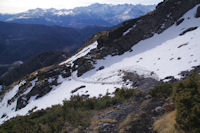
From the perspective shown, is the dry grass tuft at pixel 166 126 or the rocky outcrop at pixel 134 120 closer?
the dry grass tuft at pixel 166 126

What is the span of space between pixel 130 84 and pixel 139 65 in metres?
7.07

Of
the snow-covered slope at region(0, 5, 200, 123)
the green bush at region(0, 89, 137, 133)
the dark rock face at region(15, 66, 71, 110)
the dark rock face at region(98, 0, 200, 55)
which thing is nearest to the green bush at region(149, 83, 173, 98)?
the green bush at region(0, 89, 137, 133)

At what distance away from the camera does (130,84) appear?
2120cm

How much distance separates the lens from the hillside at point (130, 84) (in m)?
8.88

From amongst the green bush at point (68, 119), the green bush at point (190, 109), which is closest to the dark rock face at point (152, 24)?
the green bush at point (68, 119)

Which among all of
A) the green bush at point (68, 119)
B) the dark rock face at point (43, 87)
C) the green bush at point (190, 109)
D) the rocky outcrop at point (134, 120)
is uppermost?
the green bush at point (190, 109)

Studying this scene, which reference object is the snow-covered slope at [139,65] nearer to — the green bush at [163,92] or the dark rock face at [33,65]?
the green bush at [163,92]

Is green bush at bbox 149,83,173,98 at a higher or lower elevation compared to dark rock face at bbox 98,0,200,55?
lower

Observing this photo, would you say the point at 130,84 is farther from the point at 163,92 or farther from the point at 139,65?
the point at 163,92

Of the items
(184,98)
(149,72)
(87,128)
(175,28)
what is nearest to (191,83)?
(184,98)

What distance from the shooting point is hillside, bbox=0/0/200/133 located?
8.88m

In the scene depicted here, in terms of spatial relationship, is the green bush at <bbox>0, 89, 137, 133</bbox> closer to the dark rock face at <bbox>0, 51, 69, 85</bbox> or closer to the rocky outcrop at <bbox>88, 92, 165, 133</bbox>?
the rocky outcrop at <bbox>88, 92, 165, 133</bbox>

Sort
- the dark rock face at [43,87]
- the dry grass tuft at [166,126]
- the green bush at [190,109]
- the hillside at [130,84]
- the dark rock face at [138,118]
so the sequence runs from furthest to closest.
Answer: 1. the dark rock face at [43,87]
2. the hillside at [130,84]
3. the dark rock face at [138,118]
4. the dry grass tuft at [166,126]
5. the green bush at [190,109]

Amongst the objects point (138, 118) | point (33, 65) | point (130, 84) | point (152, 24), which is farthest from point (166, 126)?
point (33, 65)
